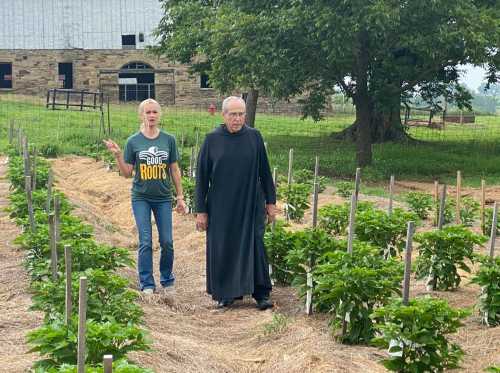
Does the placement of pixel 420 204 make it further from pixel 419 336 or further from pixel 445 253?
pixel 419 336

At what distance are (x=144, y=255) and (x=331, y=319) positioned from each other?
182cm

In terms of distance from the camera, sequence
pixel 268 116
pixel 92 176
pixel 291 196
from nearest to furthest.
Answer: pixel 291 196 < pixel 92 176 < pixel 268 116

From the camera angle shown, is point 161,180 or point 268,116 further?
point 268,116

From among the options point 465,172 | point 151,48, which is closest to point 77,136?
point 151,48

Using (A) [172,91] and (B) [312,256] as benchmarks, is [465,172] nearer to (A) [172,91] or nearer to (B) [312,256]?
(B) [312,256]

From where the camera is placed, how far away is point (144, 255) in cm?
799

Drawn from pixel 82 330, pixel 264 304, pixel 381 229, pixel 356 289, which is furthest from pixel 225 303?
pixel 82 330

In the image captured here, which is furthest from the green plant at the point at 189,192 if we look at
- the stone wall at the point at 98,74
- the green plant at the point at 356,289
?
the stone wall at the point at 98,74

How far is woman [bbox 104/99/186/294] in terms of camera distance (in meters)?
7.86

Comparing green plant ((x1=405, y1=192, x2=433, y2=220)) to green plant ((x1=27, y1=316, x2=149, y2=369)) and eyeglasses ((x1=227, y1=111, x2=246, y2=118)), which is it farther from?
green plant ((x1=27, y1=316, x2=149, y2=369))

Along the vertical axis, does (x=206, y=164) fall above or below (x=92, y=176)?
above

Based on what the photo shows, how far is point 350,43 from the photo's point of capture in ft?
58.5

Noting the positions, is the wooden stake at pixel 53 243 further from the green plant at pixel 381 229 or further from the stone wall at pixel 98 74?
the stone wall at pixel 98 74

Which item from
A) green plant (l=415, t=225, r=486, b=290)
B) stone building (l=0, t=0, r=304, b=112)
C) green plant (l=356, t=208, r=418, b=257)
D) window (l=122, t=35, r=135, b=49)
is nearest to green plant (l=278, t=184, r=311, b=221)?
green plant (l=356, t=208, r=418, b=257)
